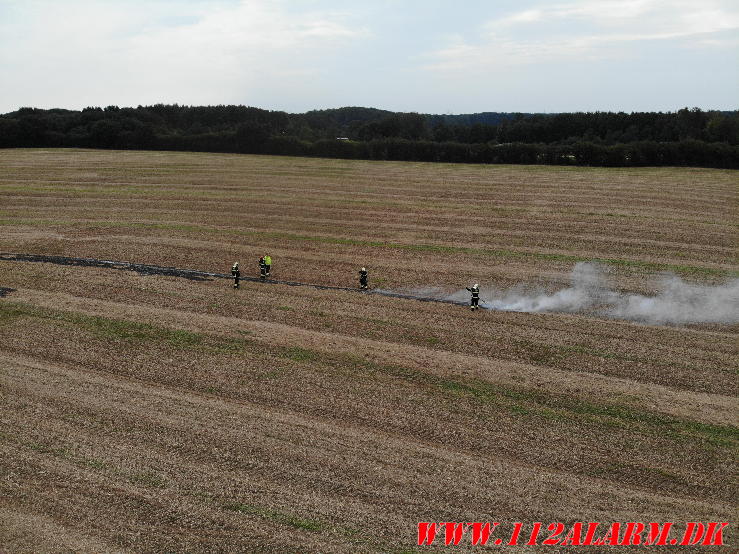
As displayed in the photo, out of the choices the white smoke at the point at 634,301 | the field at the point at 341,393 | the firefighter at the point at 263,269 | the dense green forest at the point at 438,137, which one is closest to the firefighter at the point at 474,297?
the field at the point at 341,393

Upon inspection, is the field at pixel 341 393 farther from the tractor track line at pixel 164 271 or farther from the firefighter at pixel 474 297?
the tractor track line at pixel 164 271

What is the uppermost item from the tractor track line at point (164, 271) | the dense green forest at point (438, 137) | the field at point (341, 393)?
the dense green forest at point (438, 137)

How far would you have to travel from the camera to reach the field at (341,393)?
1292 centimetres

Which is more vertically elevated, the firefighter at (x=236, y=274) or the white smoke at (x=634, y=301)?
the firefighter at (x=236, y=274)

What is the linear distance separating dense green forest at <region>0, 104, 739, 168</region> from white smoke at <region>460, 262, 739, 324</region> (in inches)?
1533

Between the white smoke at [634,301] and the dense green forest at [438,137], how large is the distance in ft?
128

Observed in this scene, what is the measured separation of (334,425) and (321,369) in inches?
141

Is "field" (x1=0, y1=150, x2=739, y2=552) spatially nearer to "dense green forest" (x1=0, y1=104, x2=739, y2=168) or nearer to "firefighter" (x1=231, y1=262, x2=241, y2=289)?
"firefighter" (x1=231, y1=262, x2=241, y2=289)

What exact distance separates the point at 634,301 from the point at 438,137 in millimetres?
78811

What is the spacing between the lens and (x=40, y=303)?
25.6m

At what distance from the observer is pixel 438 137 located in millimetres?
101000

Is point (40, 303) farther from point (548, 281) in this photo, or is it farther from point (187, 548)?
point (548, 281)

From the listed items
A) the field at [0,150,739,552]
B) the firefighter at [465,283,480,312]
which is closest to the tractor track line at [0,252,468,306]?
the field at [0,150,739,552]

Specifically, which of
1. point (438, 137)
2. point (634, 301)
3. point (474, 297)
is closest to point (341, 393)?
point (474, 297)
